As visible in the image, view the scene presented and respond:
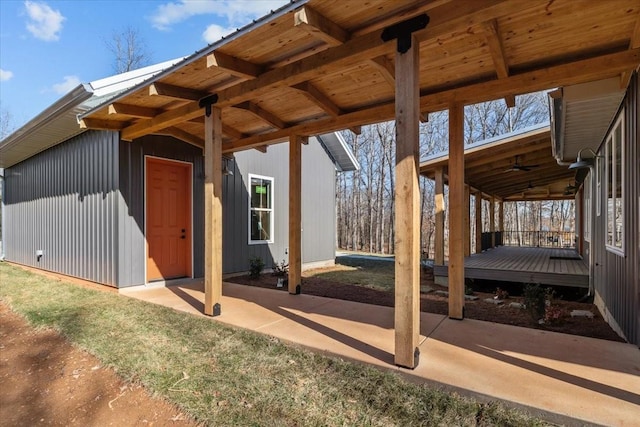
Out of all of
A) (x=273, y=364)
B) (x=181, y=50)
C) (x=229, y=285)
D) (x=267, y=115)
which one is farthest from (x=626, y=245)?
(x=181, y=50)

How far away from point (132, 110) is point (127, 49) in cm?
1714

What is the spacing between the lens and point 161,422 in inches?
90.6

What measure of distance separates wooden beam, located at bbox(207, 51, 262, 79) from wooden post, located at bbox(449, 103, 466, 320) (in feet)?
7.62

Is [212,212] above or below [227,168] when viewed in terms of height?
below

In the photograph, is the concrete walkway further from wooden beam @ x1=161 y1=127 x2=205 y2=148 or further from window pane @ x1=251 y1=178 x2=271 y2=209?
window pane @ x1=251 y1=178 x2=271 y2=209

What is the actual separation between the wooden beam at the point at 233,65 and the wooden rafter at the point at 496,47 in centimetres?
226

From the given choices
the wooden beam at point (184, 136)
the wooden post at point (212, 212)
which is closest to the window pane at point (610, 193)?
the wooden post at point (212, 212)

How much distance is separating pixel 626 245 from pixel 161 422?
4.28 m

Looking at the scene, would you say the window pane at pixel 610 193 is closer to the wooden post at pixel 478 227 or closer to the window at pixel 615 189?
the window at pixel 615 189

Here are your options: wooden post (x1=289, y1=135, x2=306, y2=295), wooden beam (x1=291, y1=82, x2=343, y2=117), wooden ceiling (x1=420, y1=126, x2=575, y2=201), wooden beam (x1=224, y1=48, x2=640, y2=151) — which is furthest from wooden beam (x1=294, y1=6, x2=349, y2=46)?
wooden ceiling (x1=420, y1=126, x2=575, y2=201)

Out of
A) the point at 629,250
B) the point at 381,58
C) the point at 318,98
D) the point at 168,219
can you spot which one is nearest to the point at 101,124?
the point at 168,219

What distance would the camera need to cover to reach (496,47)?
305cm

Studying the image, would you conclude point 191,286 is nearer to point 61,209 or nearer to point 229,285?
point 229,285

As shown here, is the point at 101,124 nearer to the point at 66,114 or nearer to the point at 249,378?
the point at 66,114
